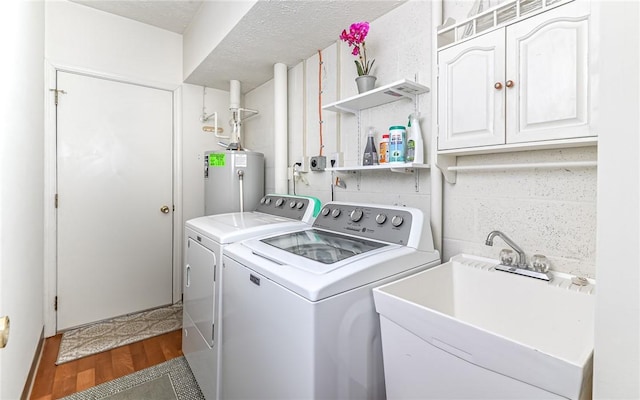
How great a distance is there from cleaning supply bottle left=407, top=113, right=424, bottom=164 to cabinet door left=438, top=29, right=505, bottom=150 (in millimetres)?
189

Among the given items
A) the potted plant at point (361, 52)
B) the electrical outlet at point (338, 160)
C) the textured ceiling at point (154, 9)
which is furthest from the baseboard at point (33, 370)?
the textured ceiling at point (154, 9)

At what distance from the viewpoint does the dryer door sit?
161cm

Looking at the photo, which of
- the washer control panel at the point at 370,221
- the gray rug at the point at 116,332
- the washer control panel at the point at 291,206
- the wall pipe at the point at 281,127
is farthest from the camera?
the wall pipe at the point at 281,127

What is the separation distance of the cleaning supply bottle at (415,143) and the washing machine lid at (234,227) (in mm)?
798

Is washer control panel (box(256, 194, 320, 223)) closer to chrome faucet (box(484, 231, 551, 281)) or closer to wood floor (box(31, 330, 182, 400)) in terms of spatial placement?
chrome faucet (box(484, 231, 551, 281))

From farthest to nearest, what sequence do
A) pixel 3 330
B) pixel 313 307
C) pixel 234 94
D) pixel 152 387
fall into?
pixel 234 94
pixel 152 387
pixel 313 307
pixel 3 330

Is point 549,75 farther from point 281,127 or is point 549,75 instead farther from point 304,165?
point 281,127

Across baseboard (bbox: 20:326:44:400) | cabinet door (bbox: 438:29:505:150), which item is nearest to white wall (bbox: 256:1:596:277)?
cabinet door (bbox: 438:29:505:150)

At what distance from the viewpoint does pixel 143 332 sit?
248 centimetres

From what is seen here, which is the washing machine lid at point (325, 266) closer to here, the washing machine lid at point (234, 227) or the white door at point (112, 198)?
the washing machine lid at point (234, 227)

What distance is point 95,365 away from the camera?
206 cm

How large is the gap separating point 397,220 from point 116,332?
2.53 meters

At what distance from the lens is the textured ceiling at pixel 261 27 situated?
1.75 m

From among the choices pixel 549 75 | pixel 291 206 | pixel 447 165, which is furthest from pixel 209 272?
pixel 549 75
